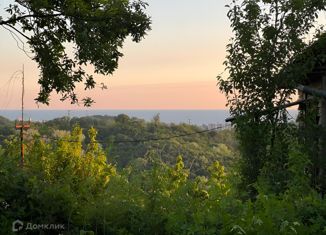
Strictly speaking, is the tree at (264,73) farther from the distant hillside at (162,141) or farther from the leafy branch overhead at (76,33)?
the distant hillside at (162,141)

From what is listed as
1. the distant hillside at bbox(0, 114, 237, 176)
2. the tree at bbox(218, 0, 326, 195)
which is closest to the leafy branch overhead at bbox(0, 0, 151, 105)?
the tree at bbox(218, 0, 326, 195)

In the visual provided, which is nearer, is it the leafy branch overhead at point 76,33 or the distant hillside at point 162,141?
the leafy branch overhead at point 76,33

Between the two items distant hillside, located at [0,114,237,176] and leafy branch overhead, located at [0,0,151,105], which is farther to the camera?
distant hillside, located at [0,114,237,176]

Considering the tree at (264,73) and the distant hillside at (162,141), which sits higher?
the tree at (264,73)

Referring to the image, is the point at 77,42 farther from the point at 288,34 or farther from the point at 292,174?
the point at 292,174

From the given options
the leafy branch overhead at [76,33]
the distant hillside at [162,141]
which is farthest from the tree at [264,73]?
the distant hillside at [162,141]

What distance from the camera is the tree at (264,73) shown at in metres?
9.06

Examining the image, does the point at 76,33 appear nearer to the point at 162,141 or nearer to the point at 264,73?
the point at 264,73

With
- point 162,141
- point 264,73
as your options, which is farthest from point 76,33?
point 162,141

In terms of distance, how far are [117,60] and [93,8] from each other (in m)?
1.27

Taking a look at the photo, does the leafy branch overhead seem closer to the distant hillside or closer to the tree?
the tree

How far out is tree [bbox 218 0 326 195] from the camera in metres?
9.06

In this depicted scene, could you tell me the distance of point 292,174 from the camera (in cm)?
790

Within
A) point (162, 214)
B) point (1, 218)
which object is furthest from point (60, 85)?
point (162, 214)
